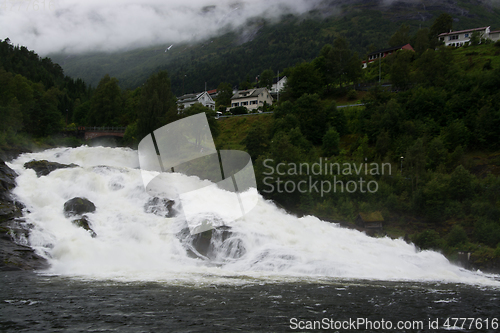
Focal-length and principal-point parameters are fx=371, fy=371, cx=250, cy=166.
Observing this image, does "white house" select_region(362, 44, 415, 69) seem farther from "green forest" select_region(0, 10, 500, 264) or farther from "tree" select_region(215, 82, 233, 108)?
"tree" select_region(215, 82, 233, 108)

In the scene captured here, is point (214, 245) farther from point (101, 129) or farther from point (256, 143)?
point (101, 129)

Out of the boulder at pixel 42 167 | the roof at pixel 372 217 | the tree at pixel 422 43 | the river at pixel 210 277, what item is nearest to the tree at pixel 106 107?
the boulder at pixel 42 167

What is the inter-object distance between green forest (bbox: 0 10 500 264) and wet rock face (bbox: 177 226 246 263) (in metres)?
11.9

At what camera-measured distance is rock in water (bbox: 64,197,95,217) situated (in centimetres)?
2391

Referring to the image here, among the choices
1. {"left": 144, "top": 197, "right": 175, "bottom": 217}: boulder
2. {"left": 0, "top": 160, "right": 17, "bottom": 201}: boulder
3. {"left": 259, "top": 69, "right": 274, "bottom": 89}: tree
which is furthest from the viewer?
{"left": 259, "top": 69, "right": 274, "bottom": 89}: tree

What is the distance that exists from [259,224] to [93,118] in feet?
181

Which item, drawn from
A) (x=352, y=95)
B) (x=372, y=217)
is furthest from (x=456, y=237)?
(x=352, y=95)

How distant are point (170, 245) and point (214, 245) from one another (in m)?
2.72

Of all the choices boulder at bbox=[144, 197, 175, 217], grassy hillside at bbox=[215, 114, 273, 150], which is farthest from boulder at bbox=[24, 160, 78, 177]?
grassy hillside at bbox=[215, 114, 273, 150]

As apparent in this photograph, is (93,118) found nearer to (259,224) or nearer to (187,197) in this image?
(187,197)

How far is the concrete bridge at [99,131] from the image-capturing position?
61.1m

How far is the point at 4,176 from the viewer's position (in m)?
27.3

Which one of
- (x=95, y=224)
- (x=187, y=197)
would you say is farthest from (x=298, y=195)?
(x=95, y=224)

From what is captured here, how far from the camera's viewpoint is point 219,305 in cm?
1283
